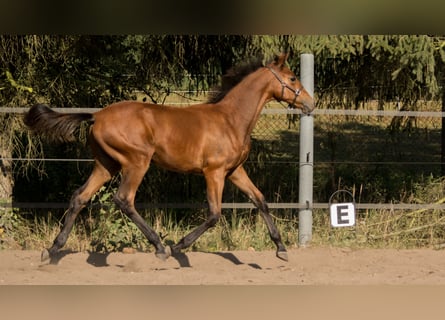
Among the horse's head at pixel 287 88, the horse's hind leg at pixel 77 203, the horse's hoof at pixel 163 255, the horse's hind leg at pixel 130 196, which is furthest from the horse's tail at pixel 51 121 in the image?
the horse's head at pixel 287 88

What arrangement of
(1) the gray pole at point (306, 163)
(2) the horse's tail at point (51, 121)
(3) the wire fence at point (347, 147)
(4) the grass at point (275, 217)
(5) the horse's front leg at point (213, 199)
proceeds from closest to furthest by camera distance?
(2) the horse's tail at point (51, 121) → (5) the horse's front leg at point (213, 199) → (1) the gray pole at point (306, 163) → (4) the grass at point (275, 217) → (3) the wire fence at point (347, 147)

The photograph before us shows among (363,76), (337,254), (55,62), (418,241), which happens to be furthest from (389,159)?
(55,62)

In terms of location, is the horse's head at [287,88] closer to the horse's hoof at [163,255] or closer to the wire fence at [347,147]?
the wire fence at [347,147]

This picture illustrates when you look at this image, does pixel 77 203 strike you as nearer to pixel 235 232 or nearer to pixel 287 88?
pixel 235 232

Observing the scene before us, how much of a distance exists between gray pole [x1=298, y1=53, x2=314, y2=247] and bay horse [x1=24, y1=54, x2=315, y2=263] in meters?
0.59

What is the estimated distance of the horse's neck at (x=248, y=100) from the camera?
654 centimetres

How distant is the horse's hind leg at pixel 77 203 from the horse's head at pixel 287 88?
5.87ft

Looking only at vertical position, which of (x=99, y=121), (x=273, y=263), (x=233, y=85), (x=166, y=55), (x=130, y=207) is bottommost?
(x=273, y=263)

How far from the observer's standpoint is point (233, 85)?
6.71 meters

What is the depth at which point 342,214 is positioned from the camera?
716 cm

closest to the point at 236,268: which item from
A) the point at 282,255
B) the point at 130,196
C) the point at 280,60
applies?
the point at 282,255

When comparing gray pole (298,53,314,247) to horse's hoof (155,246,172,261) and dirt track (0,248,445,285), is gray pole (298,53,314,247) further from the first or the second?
horse's hoof (155,246,172,261)

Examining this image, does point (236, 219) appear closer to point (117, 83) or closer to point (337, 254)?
point (337, 254)

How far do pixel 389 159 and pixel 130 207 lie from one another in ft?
21.9
